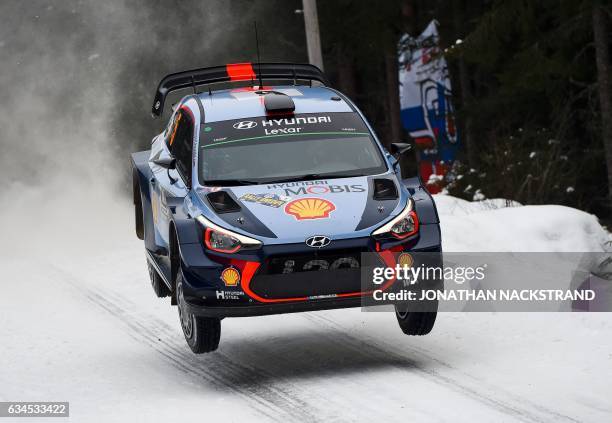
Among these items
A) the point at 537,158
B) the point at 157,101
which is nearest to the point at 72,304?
the point at 157,101

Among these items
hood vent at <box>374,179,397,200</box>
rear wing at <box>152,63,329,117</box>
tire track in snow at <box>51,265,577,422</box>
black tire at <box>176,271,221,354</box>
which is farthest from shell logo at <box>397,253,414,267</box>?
rear wing at <box>152,63,329,117</box>

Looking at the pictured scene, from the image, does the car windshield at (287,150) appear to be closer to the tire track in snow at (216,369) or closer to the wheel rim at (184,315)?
the wheel rim at (184,315)

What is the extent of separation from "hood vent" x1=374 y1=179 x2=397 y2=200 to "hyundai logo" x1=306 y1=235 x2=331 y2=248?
28.2 inches

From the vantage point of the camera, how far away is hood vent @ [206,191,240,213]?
941 cm

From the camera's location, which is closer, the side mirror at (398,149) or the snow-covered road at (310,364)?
the snow-covered road at (310,364)

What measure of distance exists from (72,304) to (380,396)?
572 cm

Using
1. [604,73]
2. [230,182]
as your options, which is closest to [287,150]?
[230,182]

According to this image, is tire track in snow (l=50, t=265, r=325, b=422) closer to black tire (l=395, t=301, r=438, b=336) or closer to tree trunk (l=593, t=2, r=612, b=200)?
black tire (l=395, t=301, r=438, b=336)

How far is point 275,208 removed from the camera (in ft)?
30.5

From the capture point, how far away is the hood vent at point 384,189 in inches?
377

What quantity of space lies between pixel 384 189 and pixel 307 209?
2.45 feet

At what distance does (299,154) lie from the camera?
10312 millimetres

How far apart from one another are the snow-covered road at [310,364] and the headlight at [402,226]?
1.02 meters

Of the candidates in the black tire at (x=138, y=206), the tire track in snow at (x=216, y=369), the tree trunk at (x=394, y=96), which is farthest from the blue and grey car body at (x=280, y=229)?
the tree trunk at (x=394, y=96)
